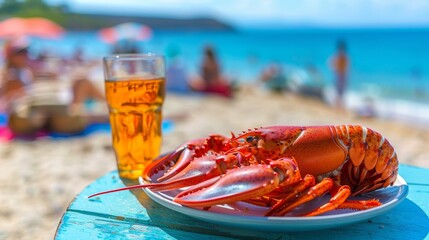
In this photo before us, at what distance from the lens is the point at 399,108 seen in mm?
11789

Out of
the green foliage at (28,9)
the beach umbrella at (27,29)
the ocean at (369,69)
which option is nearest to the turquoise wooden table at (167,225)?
the ocean at (369,69)

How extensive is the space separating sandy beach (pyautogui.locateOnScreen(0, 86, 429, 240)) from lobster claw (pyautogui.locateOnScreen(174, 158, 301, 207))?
95.1 inches

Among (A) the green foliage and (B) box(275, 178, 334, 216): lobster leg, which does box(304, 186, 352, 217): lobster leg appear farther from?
(A) the green foliage

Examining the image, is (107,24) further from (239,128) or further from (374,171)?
(374,171)

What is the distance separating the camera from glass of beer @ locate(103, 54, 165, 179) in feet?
5.87

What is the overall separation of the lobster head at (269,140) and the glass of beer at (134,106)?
1.73 ft

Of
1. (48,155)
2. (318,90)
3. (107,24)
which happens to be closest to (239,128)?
(48,155)

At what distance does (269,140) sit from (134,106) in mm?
641

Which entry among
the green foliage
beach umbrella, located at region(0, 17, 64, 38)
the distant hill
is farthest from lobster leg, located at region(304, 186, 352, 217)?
the distant hill

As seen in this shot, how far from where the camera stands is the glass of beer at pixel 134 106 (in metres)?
1.79

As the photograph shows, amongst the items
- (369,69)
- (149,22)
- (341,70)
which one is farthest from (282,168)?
(149,22)

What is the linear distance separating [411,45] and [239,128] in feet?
144

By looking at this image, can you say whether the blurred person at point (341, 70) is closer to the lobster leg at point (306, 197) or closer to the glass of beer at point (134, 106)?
the glass of beer at point (134, 106)

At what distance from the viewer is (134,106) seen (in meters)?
1.80
